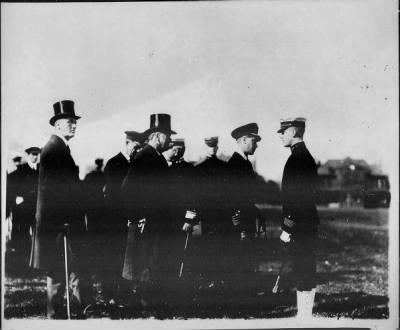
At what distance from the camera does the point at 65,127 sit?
3916 millimetres

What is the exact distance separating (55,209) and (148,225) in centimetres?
81

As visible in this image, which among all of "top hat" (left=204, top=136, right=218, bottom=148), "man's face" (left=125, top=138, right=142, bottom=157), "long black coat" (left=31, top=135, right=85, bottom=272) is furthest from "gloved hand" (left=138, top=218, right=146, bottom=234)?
"top hat" (left=204, top=136, right=218, bottom=148)

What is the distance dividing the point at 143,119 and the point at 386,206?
2309 millimetres

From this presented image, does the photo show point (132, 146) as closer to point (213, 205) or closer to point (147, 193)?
point (147, 193)

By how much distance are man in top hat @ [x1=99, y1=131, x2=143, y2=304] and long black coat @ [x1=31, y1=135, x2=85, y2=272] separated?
0.76 feet

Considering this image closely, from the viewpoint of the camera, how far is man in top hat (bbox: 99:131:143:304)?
3.84 metres

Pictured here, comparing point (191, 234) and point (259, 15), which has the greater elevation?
point (259, 15)

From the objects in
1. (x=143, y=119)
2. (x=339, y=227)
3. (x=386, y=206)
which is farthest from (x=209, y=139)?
(x=386, y=206)

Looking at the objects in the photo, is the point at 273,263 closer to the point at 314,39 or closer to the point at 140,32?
the point at 314,39

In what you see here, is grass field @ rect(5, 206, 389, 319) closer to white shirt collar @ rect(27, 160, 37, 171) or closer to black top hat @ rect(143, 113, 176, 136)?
white shirt collar @ rect(27, 160, 37, 171)

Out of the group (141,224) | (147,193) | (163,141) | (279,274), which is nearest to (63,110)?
(163,141)

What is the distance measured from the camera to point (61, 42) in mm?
3945

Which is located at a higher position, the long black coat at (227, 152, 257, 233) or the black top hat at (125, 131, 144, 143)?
the black top hat at (125, 131, 144, 143)

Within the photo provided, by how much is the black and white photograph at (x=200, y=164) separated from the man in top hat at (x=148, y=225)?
0.01 metres
